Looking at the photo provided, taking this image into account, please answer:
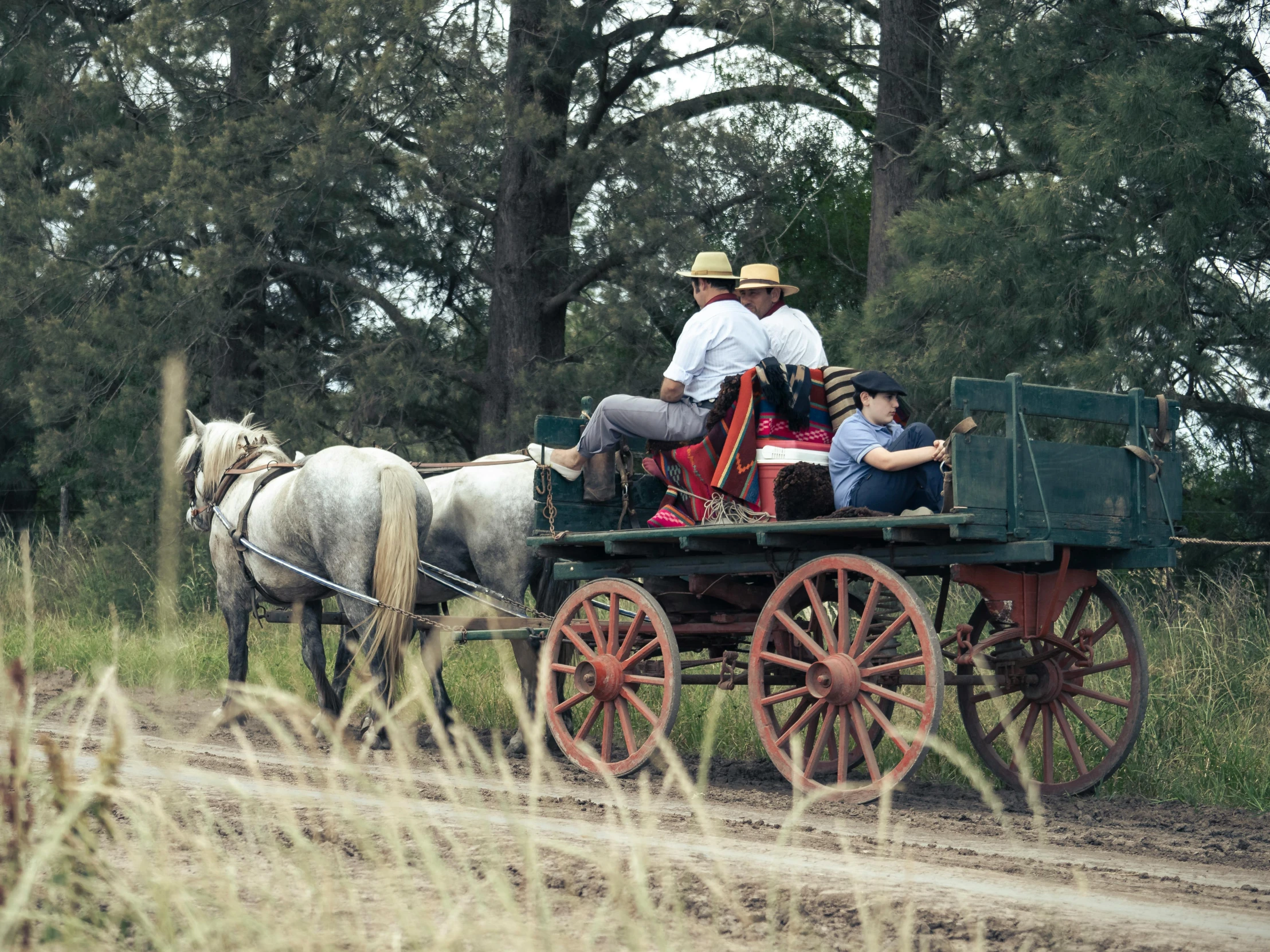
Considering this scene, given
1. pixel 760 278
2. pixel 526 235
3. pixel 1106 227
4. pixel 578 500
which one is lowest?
pixel 578 500

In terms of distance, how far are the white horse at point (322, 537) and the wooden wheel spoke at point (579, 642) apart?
1.06 meters

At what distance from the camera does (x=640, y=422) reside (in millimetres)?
7777

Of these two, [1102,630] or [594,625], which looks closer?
[1102,630]

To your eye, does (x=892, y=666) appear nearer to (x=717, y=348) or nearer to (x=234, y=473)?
(x=717, y=348)

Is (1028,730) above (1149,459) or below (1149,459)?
below

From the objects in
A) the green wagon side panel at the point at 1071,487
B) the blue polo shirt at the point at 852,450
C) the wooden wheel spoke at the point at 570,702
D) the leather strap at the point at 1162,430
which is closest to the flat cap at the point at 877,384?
the blue polo shirt at the point at 852,450

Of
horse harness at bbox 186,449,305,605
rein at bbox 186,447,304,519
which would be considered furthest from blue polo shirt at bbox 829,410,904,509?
rein at bbox 186,447,304,519

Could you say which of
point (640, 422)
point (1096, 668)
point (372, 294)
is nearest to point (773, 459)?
point (640, 422)

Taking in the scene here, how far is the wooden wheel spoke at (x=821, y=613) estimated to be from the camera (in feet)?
21.9

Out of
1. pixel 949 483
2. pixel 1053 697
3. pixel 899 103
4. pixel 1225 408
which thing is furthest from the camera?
pixel 899 103

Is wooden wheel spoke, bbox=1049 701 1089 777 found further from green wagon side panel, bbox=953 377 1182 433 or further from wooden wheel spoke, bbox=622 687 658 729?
wooden wheel spoke, bbox=622 687 658 729

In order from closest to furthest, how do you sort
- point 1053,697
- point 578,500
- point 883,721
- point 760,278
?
point 883,721
point 1053,697
point 760,278
point 578,500

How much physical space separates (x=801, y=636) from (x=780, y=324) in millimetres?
1881

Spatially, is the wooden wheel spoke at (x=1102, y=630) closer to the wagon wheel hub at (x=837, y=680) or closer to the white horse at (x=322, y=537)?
the wagon wheel hub at (x=837, y=680)
